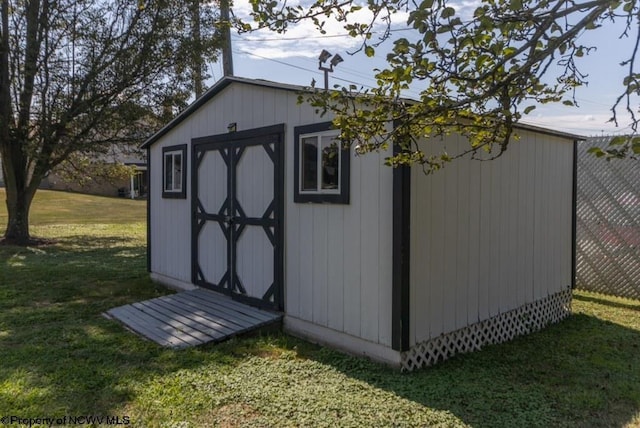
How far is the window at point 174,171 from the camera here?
700 cm

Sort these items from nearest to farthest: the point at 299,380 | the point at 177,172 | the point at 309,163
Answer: the point at 299,380, the point at 309,163, the point at 177,172

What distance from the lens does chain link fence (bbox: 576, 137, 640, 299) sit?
683cm

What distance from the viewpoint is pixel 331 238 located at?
467cm

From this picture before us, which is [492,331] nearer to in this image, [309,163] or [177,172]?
[309,163]

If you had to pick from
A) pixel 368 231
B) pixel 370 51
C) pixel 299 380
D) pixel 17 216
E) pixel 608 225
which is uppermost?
pixel 370 51

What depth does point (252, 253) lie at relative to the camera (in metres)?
5.67

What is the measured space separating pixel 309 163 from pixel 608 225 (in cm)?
487

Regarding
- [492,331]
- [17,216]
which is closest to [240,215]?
[492,331]

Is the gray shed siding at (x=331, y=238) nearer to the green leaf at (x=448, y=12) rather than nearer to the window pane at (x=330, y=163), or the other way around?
the window pane at (x=330, y=163)

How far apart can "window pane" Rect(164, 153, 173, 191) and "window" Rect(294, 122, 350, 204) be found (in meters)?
3.13

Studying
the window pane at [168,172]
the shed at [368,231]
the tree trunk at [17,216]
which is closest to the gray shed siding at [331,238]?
the shed at [368,231]

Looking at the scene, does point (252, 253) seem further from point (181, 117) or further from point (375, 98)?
point (375, 98)

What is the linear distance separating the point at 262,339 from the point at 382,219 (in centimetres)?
177

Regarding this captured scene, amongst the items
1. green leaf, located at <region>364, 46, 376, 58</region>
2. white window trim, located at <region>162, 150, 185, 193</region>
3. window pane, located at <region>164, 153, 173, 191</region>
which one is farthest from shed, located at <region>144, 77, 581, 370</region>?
green leaf, located at <region>364, 46, 376, 58</region>
